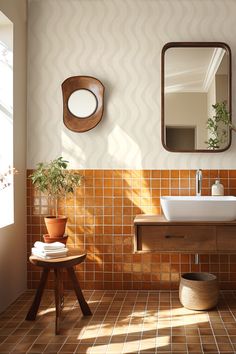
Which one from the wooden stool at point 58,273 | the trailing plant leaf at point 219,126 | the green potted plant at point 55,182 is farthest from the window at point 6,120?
the trailing plant leaf at point 219,126

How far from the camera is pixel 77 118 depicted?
3.77 meters

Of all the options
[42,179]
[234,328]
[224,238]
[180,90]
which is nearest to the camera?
[234,328]

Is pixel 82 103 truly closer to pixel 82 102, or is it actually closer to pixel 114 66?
pixel 82 102

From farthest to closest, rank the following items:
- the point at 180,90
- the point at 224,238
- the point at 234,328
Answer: the point at 180,90
the point at 224,238
the point at 234,328

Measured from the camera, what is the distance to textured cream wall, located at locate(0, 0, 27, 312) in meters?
3.36

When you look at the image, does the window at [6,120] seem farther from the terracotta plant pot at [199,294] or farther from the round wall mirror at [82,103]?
the terracotta plant pot at [199,294]

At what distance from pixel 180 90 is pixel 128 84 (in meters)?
0.44

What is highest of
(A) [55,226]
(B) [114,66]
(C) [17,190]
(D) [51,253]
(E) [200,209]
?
(B) [114,66]

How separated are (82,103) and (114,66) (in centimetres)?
42

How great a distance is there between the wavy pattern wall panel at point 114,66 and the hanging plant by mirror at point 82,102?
9 centimetres

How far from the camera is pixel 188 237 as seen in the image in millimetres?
3229

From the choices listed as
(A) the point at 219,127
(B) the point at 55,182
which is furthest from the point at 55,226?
(A) the point at 219,127

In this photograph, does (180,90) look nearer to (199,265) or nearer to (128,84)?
(128,84)

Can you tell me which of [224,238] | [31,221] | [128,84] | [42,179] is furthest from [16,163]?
[224,238]
